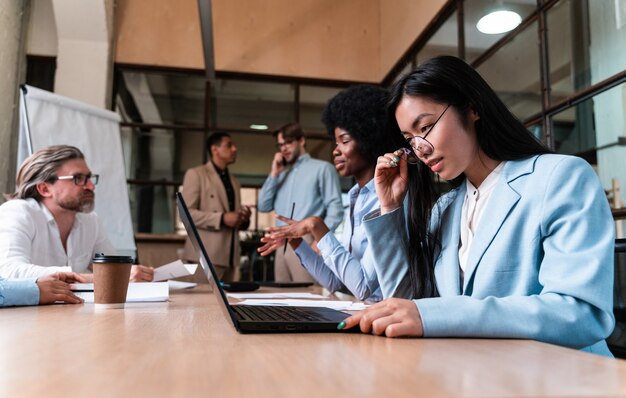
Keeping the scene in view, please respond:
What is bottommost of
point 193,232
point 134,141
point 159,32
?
point 193,232

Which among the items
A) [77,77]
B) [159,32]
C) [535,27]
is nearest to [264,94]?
[159,32]

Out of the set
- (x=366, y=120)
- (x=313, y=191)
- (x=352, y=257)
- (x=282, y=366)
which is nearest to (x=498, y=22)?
(x=313, y=191)

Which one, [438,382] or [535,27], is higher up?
[535,27]

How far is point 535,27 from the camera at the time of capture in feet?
9.18

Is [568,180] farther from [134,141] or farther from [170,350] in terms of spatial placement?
[134,141]

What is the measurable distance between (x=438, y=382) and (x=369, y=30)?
5.27 m

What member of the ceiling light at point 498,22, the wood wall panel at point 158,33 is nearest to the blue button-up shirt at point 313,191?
the ceiling light at point 498,22

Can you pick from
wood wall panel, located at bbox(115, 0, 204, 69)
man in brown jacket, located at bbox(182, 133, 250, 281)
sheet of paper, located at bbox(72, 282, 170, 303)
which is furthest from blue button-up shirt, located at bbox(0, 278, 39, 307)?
wood wall panel, located at bbox(115, 0, 204, 69)

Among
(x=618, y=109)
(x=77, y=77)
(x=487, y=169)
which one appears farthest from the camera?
(x=77, y=77)

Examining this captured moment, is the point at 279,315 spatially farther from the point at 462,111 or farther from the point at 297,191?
the point at 297,191

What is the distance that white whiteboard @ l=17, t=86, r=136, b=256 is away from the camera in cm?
312

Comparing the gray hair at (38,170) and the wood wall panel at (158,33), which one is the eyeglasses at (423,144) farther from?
the wood wall panel at (158,33)

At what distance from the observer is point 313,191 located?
3293 mm

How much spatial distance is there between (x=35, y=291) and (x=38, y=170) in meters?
1.03
